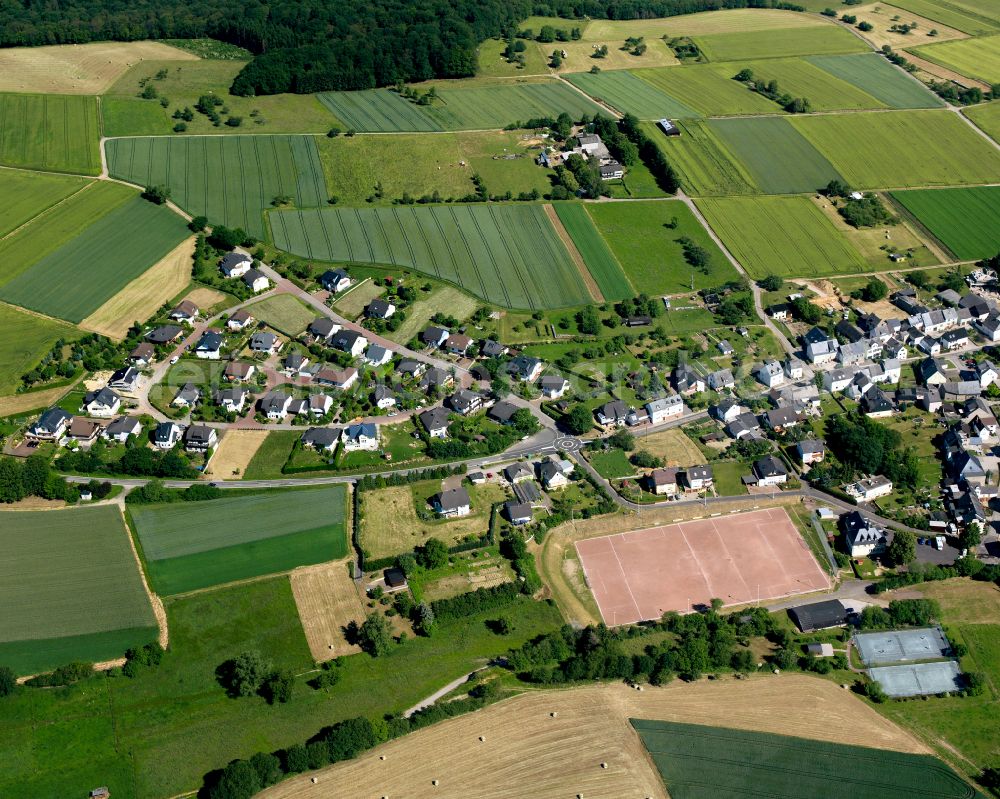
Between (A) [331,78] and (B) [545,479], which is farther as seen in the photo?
(A) [331,78]

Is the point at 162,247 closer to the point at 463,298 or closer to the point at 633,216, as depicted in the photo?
the point at 463,298

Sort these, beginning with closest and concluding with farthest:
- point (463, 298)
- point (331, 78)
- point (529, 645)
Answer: point (529, 645), point (463, 298), point (331, 78)

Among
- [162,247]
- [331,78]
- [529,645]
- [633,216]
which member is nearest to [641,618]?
[529,645]

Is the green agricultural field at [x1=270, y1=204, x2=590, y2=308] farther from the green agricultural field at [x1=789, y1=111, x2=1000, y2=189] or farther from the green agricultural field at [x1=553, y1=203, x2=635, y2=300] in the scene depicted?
the green agricultural field at [x1=789, y1=111, x2=1000, y2=189]

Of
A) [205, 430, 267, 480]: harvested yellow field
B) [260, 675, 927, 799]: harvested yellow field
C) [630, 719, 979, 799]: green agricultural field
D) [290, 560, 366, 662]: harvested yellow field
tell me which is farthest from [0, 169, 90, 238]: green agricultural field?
[630, 719, 979, 799]: green agricultural field

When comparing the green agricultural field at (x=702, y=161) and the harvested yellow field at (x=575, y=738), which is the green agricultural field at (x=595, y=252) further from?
the harvested yellow field at (x=575, y=738)

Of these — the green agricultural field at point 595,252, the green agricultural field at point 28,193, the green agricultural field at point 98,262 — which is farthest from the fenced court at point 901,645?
the green agricultural field at point 28,193
